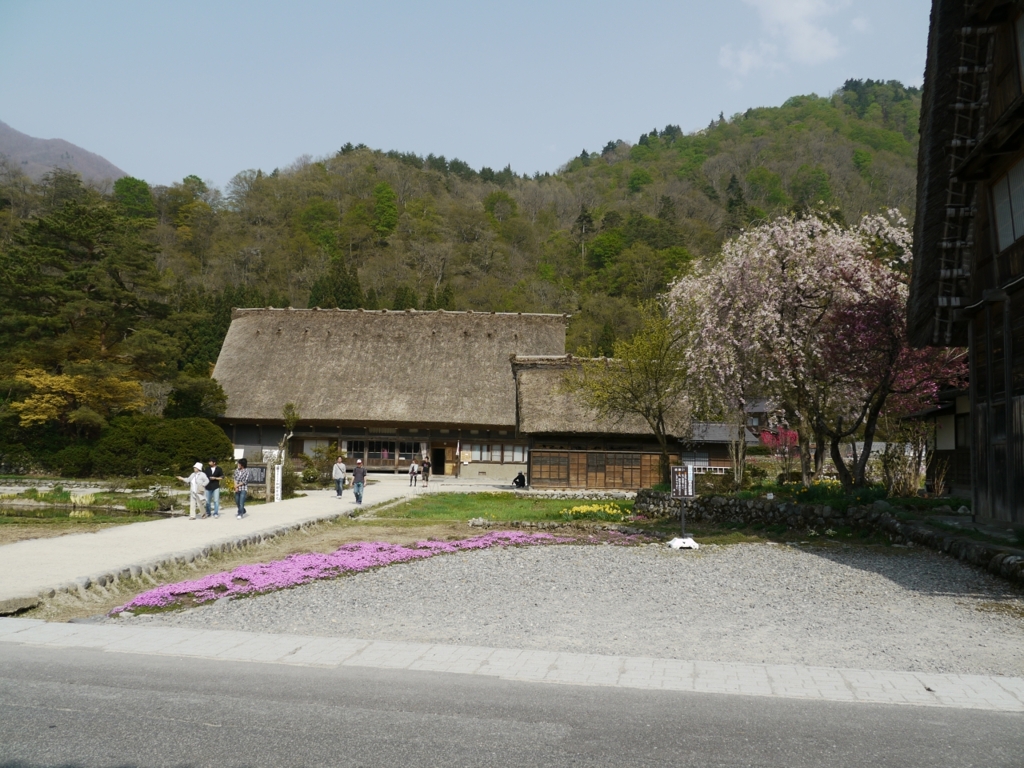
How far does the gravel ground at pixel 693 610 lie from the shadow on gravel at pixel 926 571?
27mm

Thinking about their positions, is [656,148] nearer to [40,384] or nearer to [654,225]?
[654,225]

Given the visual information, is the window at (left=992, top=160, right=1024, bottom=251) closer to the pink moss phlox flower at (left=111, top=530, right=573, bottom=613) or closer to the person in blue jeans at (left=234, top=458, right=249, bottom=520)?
the pink moss phlox flower at (left=111, top=530, right=573, bottom=613)

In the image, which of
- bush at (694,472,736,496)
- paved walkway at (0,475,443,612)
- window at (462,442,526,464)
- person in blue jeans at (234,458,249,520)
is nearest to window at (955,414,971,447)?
bush at (694,472,736,496)

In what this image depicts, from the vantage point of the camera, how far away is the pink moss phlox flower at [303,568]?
10484 millimetres

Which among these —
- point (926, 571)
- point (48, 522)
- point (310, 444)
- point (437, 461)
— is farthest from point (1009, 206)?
point (310, 444)

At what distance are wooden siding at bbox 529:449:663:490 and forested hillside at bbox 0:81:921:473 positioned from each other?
12063mm

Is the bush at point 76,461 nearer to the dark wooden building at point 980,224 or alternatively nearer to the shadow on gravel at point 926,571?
the shadow on gravel at point 926,571

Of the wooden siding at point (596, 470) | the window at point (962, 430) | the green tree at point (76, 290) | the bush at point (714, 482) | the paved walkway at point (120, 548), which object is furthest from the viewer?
the green tree at point (76, 290)

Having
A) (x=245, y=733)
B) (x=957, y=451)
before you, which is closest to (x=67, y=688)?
(x=245, y=733)

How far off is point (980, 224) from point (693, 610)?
10141 millimetres

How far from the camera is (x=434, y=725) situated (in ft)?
17.5

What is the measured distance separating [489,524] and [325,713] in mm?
13720

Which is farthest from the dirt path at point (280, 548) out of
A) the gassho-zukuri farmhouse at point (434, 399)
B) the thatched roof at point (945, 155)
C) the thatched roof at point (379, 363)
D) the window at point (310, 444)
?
the window at point (310, 444)

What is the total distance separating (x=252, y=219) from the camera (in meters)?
87.0
